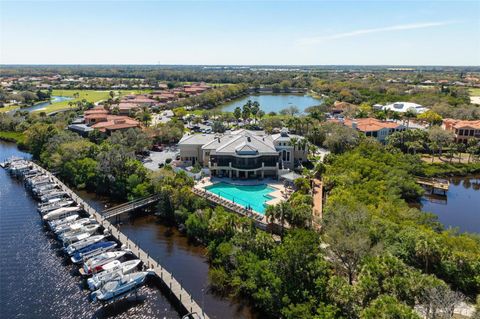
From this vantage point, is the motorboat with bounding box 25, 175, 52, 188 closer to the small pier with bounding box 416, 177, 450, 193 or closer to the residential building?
the residential building

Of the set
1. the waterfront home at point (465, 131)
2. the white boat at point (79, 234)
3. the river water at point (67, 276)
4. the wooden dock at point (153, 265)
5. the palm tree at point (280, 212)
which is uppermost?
the waterfront home at point (465, 131)

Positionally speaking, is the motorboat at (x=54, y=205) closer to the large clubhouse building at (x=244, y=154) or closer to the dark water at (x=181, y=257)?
the dark water at (x=181, y=257)

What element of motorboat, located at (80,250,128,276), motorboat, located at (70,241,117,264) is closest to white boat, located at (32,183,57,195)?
motorboat, located at (70,241,117,264)

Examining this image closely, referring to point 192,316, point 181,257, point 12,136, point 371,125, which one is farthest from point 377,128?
point 12,136

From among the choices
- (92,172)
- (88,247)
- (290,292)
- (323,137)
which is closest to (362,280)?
(290,292)

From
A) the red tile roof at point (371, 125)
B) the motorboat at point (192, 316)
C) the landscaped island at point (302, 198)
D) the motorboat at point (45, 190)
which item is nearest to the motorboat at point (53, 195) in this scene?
the motorboat at point (45, 190)

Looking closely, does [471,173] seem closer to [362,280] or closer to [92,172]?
[362,280]
